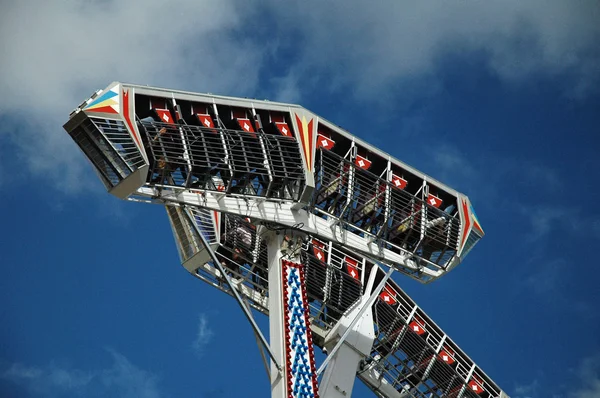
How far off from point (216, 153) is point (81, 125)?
520 centimetres

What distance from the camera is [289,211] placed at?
139ft

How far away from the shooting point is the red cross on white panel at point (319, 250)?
50031 mm

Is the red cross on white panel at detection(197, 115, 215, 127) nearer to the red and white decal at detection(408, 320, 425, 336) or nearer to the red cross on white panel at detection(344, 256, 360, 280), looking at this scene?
→ the red cross on white panel at detection(344, 256, 360, 280)

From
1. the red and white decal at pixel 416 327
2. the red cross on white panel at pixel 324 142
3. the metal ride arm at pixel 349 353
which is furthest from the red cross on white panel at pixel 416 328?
the red cross on white panel at pixel 324 142

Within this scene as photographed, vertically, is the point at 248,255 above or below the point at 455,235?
below

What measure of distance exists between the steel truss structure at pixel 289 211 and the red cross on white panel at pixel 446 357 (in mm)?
3220

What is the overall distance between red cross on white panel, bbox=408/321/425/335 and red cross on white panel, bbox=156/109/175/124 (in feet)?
71.5

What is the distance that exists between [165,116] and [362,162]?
10.2 metres

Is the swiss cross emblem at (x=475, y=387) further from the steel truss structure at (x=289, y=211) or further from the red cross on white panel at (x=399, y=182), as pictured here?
the red cross on white panel at (x=399, y=182)

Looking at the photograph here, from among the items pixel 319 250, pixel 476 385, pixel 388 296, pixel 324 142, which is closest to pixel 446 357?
pixel 476 385

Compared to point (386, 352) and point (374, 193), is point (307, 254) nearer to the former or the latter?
point (374, 193)

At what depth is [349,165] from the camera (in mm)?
45312

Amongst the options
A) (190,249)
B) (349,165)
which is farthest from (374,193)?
(190,249)

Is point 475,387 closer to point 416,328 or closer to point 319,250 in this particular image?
point 416,328
